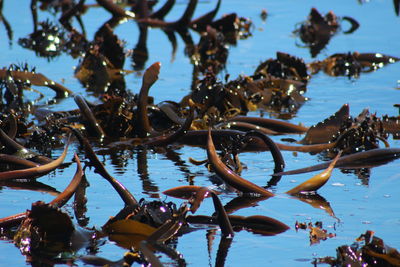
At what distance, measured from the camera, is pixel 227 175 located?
4426 millimetres

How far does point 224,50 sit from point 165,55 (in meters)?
0.60

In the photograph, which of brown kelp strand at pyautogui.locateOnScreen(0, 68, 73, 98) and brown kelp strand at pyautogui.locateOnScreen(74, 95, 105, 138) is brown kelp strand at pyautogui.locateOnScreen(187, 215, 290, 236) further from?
brown kelp strand at pyautogui.locateOnScreen(0, 68, 73, 98)

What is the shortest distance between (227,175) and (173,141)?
1.23m

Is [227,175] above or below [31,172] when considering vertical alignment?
above

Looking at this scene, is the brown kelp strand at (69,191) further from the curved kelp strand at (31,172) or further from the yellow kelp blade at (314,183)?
the yellow kelp blade at (314,183)

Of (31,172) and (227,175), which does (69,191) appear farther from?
(227,175)

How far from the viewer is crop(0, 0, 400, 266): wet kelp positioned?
12.7ft

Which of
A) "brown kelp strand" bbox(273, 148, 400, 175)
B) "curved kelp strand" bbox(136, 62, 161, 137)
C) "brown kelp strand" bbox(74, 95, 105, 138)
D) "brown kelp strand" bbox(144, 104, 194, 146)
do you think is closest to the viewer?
"brown kelp strand" bbox(273, 148, 400, 175)

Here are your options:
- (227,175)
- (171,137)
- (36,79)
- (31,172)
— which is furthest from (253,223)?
(36,79)

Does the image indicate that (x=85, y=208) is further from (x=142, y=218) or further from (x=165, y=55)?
(x=165, y=55)

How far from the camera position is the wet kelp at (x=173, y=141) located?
387 cm

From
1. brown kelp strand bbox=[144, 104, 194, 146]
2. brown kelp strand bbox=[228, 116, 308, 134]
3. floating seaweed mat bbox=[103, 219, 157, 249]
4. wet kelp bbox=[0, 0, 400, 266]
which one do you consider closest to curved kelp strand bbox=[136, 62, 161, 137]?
wet kelp bbox=[0, 0, 400, 266]

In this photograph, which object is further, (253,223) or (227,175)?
(227,175)

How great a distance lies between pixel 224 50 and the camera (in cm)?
906
